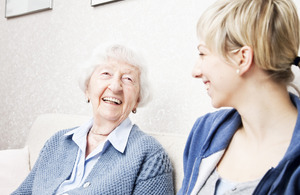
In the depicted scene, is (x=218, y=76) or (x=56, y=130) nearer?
(x=218, y=76)

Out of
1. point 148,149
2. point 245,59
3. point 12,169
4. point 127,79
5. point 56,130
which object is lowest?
point 12,169

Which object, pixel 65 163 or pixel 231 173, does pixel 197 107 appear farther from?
pixel 65 163

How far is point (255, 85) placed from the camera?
871 millimetres

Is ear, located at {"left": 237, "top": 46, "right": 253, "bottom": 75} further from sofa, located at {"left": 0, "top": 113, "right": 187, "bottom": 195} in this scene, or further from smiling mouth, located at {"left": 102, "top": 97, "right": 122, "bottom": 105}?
smiling mouth, located at {"left": 102, "top": 97, "right": 122, "bottom": 105}

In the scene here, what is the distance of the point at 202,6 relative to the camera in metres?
1.44

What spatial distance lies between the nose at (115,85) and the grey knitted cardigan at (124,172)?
0.64ft

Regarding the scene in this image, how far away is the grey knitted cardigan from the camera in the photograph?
1195mm

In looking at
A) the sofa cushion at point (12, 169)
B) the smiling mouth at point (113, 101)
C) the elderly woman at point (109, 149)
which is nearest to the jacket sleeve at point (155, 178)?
the elderly woman at point (109, 149)

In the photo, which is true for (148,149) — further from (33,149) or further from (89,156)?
(33,149)

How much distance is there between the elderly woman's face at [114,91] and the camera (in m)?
1.42

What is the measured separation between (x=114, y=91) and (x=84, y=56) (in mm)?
715

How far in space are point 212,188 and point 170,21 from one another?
35.6 inches

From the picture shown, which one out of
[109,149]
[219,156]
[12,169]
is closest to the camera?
[219,156]

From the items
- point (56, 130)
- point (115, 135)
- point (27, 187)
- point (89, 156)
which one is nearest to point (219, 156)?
point (115, 135)
